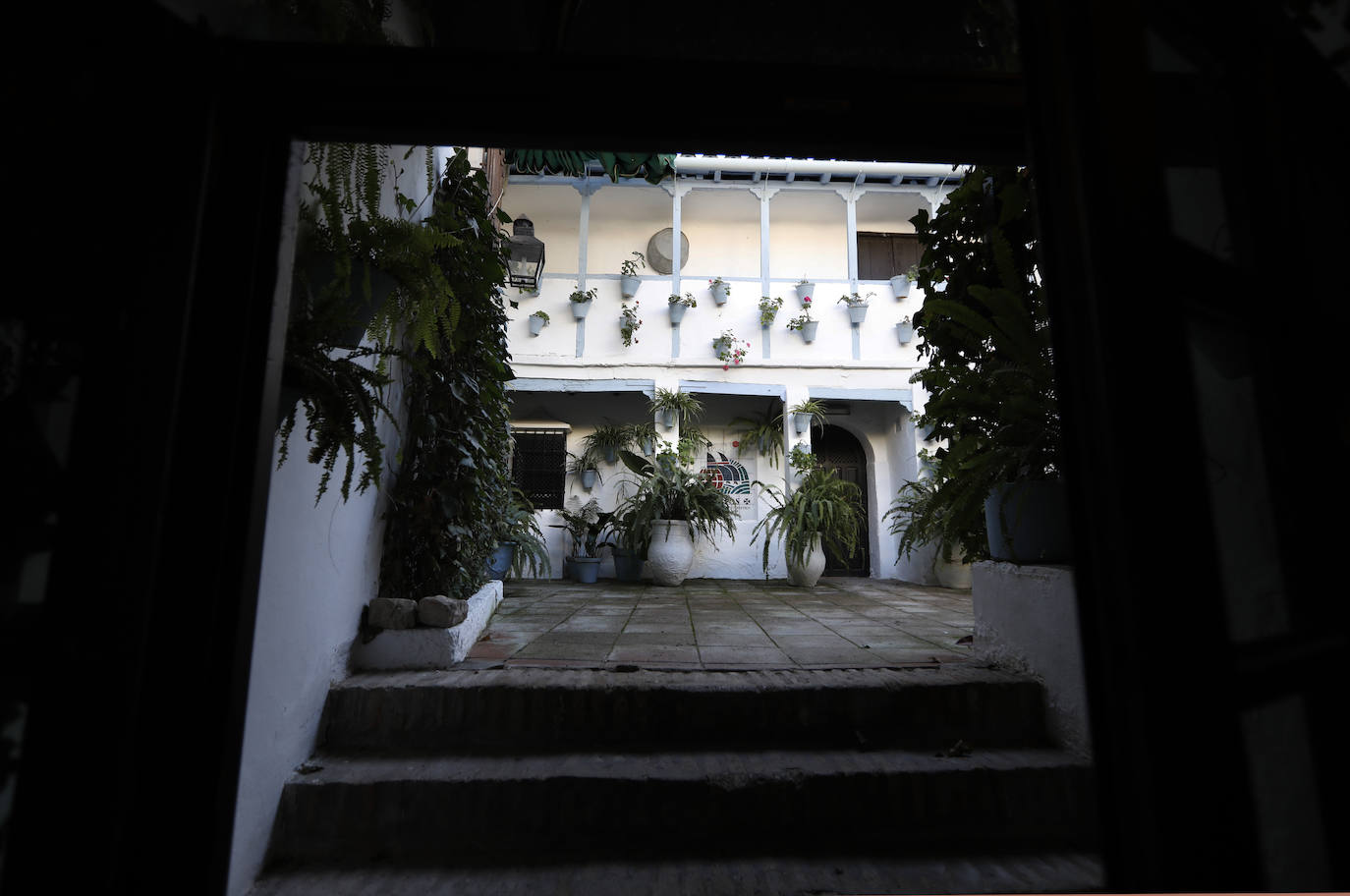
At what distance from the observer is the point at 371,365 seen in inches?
81.8

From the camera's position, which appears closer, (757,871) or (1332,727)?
(1332,727)

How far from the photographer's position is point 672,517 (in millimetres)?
6215

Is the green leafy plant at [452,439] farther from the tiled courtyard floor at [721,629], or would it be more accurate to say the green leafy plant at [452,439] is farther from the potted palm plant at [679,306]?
the potted palm plant at [679,306]

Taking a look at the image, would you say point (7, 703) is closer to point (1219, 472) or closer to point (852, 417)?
point (1219, 472)

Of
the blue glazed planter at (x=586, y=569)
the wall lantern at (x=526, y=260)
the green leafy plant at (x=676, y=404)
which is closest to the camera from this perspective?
the wall lantern at (x=526, y=260)

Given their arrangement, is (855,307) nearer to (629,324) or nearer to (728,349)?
(728,349)

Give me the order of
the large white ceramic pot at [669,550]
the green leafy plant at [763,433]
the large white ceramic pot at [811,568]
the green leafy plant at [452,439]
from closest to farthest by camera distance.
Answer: the green leafy plant at [452,439] → the large white ceramic pot at [669,550] → the large white ceramic pot at [811,568] → the green leafy plant at [763,433]

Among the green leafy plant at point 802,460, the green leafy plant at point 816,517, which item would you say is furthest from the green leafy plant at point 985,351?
the green leafy plant at point 802,460

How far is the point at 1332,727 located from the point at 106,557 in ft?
5.42

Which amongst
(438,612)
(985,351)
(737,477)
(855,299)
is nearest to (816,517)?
(737,477)

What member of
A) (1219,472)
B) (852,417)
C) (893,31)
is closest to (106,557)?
(1219,472)

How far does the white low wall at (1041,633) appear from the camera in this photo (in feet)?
6.30

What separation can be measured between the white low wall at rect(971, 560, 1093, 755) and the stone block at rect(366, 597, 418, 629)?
2.33 meters

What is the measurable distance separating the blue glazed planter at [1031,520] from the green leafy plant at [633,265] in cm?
607
